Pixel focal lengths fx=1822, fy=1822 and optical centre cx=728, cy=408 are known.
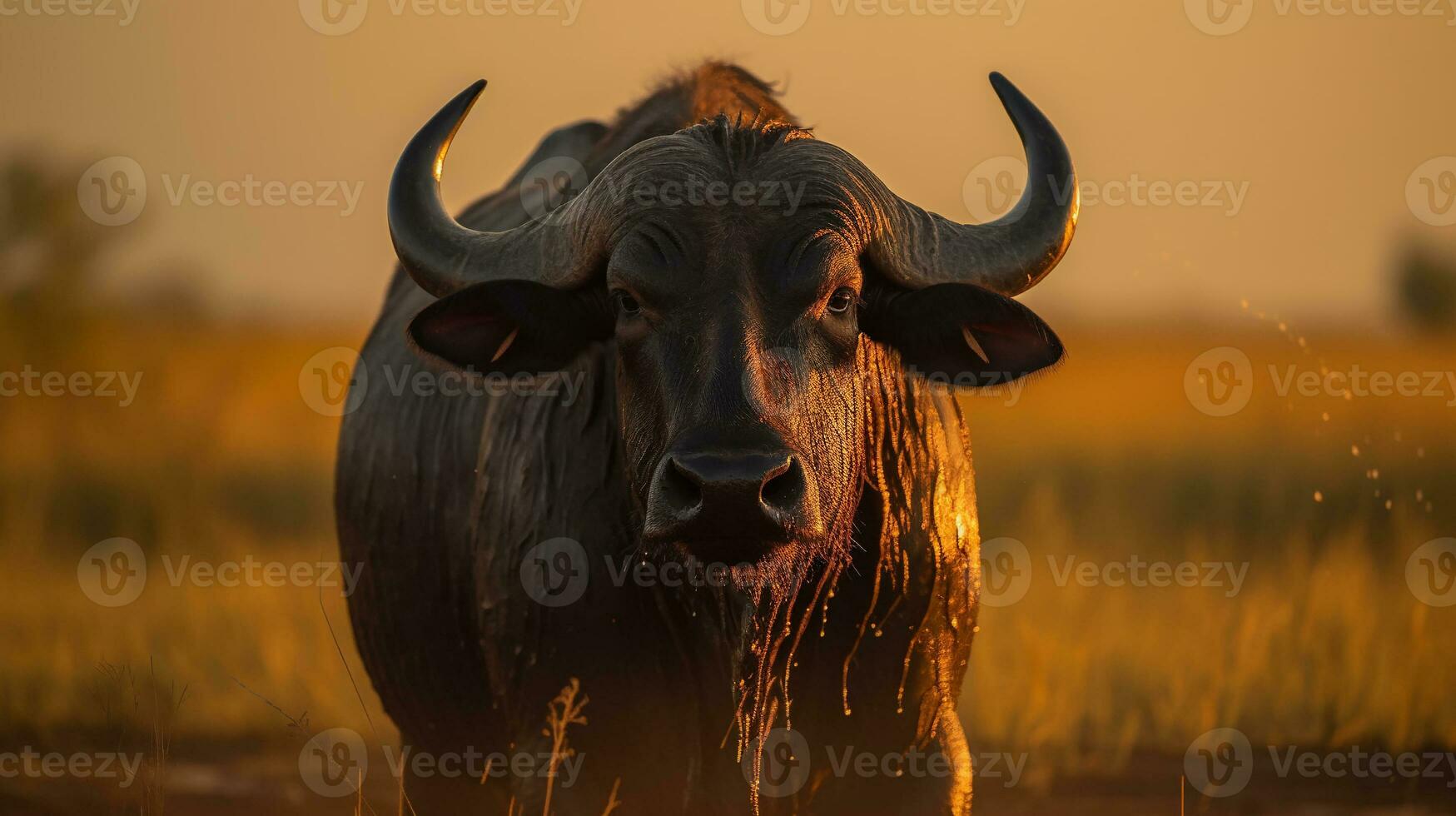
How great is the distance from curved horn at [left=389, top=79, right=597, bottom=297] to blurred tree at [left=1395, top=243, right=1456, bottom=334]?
1586cm

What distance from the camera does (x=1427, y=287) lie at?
20812mm

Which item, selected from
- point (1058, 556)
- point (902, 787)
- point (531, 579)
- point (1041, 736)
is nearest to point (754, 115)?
point (531, 579)

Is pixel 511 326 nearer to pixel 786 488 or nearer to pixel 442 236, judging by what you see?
pixel 442 236

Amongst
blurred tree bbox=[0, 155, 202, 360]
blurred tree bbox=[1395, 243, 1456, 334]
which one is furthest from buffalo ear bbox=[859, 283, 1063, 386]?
blurred tree bbox=[1395, 243, 1456, 334]

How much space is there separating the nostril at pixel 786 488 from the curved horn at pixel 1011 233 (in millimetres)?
923

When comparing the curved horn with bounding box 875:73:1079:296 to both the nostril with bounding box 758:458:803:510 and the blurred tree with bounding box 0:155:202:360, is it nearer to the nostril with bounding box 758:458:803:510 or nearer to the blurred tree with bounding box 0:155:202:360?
the nostril with bounding box 758:458:803:510

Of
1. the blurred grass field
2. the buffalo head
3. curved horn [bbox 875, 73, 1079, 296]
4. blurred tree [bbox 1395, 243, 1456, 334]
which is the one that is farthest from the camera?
blurred tree [bbox 1395, 243, 1456, 334]

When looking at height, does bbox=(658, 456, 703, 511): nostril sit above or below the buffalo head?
below

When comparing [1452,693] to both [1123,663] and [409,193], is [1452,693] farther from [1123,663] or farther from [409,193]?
[409,193]

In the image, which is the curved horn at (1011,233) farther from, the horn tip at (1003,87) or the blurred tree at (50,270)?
the blurred tree at (50,270)

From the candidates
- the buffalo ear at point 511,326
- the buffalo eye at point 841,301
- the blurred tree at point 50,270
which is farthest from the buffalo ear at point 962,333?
the blurred tree at point 50,270

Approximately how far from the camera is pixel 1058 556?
422 inches

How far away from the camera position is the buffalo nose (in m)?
4.08

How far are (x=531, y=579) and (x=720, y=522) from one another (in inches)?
46.8
